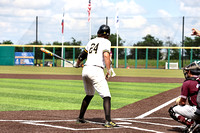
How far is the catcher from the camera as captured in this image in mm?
5527

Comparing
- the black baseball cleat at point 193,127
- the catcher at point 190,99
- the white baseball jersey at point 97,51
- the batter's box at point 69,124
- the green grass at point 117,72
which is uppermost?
the white baseball jersey at point 97,51

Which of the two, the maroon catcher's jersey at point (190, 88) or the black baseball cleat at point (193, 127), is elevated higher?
the maroon catcher's jersey at point (190, 88)

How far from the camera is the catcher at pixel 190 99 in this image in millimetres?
5527

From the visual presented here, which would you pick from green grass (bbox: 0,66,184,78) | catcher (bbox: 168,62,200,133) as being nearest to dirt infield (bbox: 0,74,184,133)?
catcher (bbox: 168,62,200,133)

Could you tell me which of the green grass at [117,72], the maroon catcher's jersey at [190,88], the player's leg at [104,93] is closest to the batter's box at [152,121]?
the player's leg at [104,93]

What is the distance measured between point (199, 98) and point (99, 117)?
2.96 meters

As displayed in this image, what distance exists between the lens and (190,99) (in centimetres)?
574

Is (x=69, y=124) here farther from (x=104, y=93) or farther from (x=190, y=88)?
(x=190, y=88)

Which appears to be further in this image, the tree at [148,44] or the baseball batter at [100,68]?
the tree at [148,44]

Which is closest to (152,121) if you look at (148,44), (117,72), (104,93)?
(104,93)

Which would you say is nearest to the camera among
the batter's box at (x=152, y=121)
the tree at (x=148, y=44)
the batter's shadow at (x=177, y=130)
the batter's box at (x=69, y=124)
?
the batter's shadow at (x=177, y=130)

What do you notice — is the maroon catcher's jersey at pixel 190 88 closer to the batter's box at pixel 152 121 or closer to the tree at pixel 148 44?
the batter's box at pixel 152 121

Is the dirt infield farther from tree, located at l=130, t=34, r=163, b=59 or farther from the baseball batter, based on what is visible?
tree, located at l=130, t=34, r=163, b=59

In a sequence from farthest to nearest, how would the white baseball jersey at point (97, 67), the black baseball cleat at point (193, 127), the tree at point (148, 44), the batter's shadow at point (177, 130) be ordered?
the tree at point (148, 44)
the white baseball jersey at point (97, 67)
the batter's shadow at point (177, 130)
the black baseball cleat at point (193, 127)
